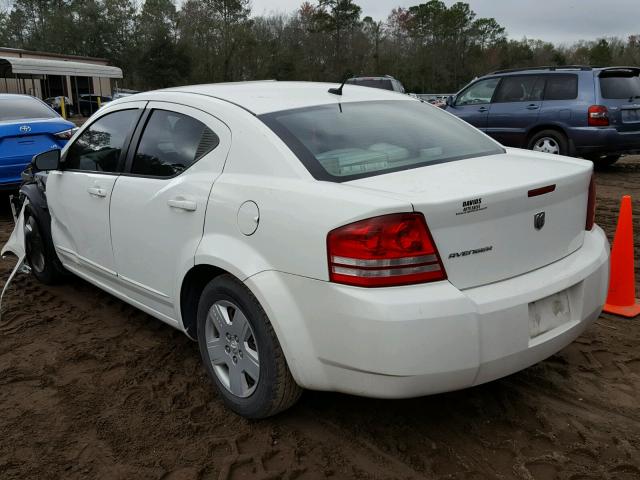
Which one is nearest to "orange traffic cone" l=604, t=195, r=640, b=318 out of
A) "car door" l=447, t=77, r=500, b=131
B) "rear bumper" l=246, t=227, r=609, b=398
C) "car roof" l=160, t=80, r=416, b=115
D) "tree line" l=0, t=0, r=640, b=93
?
"car roof" l=160, t=80, r=416, b=115

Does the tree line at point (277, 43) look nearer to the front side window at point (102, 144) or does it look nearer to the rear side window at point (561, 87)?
the rear side window at point (561, 87)

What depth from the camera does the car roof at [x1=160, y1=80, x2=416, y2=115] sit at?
10.2 feet

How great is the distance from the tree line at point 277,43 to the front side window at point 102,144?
44787 mm

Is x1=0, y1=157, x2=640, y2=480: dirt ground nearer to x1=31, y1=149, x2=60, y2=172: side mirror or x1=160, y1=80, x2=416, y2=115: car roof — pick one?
x1=31, y1=149, x2=60, y2=172: side mirror

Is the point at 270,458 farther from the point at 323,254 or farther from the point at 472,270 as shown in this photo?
the point at 472,270

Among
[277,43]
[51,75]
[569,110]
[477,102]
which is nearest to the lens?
[569,110]

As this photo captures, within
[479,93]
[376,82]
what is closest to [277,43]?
[376,82]

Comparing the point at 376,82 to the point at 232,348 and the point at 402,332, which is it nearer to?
the point at 232,348

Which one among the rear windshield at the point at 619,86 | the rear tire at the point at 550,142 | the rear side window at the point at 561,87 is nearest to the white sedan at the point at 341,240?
the rear tire at the point at 550,142

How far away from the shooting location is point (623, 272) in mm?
4180

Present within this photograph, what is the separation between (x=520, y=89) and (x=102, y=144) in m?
8.87

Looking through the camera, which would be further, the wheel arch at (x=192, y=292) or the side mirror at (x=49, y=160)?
the side mirror at (x=49, y=160)

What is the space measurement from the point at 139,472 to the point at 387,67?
5727 cm

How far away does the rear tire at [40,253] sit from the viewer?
4.77 metres
